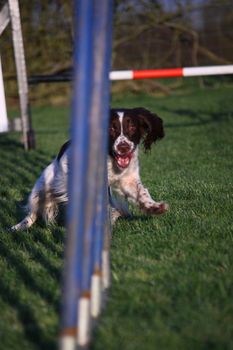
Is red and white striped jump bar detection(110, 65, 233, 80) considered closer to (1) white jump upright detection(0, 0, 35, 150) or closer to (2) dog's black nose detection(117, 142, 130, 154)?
(1) white jump upright detection(0, 0, 35, 150)

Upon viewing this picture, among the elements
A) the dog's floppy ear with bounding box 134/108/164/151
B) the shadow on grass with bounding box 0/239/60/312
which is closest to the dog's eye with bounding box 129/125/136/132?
the dog's floppy ear with bounding box 134/108/164/151

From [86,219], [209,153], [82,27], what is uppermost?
[82,27]

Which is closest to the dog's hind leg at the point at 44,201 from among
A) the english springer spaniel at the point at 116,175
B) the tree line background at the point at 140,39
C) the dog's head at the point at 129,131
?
the english springer spaniel at the point at 116,175

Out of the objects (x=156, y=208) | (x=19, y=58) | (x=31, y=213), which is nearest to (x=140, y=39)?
(x=19, y=58)

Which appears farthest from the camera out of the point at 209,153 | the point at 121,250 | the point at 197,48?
the point at 197,48

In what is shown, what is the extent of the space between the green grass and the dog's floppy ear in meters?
0.42

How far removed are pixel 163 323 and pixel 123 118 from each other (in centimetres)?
219

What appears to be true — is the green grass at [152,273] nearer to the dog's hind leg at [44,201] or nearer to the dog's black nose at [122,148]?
the dog's hind leg at [44,201]

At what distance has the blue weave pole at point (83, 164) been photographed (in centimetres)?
169

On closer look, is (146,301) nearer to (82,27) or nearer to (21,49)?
(82,27)

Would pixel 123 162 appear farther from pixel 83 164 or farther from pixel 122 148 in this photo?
pixel 83 164

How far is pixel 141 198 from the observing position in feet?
12.2

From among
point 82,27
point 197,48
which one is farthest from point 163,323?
point 197,48

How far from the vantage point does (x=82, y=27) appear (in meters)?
1.76
